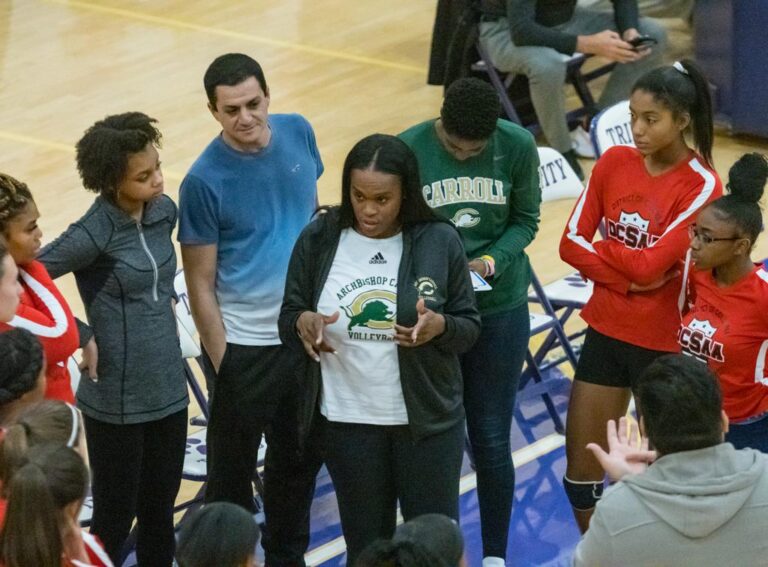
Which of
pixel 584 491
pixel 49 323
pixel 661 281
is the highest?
pixel 49 323

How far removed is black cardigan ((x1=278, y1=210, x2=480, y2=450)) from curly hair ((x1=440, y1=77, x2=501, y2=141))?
36cm

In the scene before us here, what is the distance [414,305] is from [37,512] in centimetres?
121

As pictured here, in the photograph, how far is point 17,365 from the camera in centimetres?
320

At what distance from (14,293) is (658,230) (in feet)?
5.96

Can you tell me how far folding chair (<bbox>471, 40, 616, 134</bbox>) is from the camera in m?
7.90

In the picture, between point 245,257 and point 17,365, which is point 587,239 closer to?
point 245,257

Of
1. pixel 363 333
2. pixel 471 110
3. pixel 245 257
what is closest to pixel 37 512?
pixel 363 333

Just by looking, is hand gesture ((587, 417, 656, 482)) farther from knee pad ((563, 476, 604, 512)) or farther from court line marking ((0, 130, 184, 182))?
court line marking ((0, 130, 184, 182))

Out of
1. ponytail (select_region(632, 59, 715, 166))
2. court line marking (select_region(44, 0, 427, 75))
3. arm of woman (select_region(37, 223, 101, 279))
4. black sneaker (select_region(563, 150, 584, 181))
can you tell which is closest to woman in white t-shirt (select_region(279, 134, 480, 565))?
arm of woman (select_region(37, 223, 101, 279))

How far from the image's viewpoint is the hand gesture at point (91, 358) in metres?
3.82

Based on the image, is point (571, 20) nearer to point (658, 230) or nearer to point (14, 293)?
point (658, 230)

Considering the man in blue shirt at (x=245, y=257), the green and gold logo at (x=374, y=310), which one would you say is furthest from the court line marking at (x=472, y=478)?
the green and gold logo at (x=374, y=310)

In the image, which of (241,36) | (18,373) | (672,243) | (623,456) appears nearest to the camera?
(623,456)

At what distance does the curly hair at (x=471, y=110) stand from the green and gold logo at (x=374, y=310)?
0.62 m
